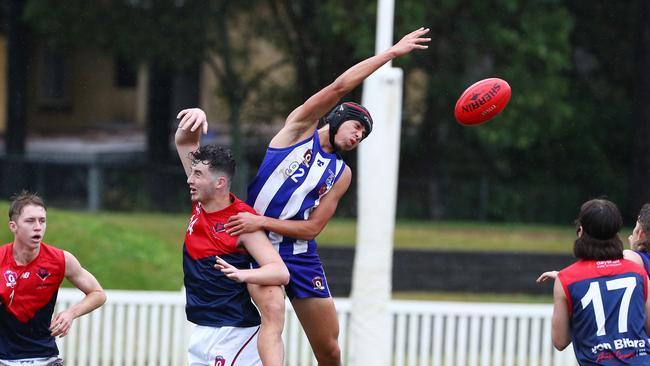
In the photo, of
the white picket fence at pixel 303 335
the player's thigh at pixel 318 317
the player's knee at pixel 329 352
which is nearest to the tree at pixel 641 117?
the white picket fence at pixel 303 335

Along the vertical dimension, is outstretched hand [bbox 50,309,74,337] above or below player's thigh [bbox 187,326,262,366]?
above

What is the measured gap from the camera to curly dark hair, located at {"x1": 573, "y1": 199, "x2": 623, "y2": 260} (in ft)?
17.4

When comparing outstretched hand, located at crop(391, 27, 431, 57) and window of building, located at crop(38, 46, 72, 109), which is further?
window of building, located at crop(38, 46, 72, 109)

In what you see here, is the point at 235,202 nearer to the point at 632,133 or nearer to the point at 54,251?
the point at 54,251

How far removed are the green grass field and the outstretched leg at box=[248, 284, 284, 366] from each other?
722 centimetres

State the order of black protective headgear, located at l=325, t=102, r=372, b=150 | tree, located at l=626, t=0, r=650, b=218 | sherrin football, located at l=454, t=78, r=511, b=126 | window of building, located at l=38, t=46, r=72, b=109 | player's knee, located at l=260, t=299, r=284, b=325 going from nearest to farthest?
player's knee, located at l=260, t=299, r=284, b=325 < black protective headgear, located at l=325, t=102, r=372, b=150 < sherrin football, located at l=454, t=78, r=511, b=126 < tree, located at l=626, t=0, r=650, b=218 < window of building, located at l=38, t=46, r=72, b=109

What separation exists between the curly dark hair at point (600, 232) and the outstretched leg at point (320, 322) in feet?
6.01

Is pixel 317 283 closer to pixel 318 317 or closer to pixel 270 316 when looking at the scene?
pixel 318 317

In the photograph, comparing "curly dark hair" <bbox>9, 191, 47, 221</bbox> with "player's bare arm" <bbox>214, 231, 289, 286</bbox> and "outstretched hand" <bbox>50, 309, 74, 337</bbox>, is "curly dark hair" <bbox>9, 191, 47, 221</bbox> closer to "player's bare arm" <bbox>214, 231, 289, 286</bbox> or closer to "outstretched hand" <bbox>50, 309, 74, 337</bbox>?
"outstretched hand" <bbox>50, 309, 74, 337</bbox>

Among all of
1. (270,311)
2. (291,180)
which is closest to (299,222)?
(291,180)

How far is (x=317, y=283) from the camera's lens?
6.64 meters

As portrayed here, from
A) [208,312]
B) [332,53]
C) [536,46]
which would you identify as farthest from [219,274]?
[332,53]

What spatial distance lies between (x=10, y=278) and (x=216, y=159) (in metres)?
1.26

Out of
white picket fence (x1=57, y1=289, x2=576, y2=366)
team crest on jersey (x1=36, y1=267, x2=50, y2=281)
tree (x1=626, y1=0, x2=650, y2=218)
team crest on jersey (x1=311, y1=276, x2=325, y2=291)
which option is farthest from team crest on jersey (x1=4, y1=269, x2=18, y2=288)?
tree (x1=626, y1=0, x2=650, y2=218)
